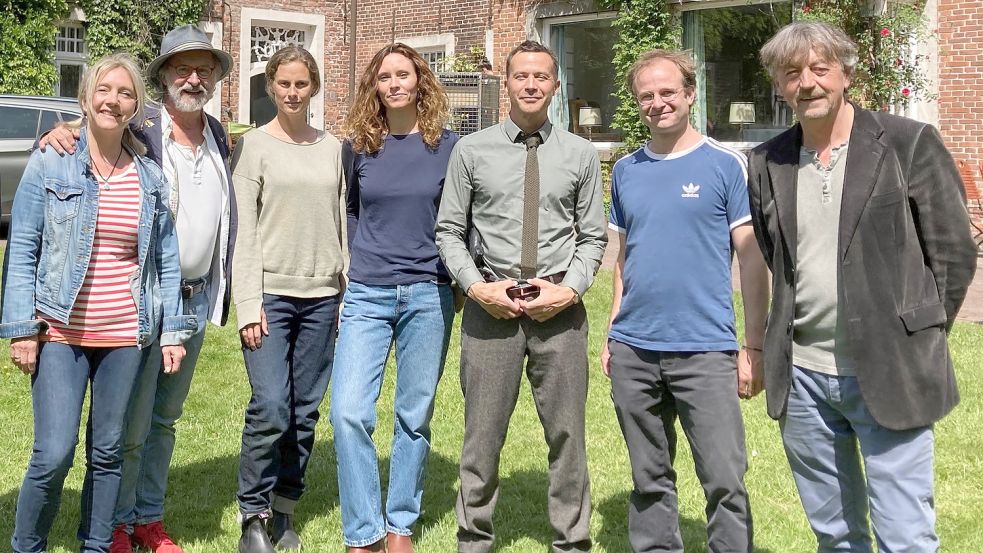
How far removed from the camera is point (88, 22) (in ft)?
55.2

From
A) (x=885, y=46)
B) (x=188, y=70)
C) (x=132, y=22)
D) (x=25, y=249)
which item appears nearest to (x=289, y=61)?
(x=188, y=70)

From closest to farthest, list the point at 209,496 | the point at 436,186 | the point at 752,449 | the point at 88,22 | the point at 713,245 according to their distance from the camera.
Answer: the point at 713,245 → the point at 436,186 → the point at 209,496 → the point at 752,449 → the point at 88,22

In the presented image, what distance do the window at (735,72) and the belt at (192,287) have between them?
11046 millimetres

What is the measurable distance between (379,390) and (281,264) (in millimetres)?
627

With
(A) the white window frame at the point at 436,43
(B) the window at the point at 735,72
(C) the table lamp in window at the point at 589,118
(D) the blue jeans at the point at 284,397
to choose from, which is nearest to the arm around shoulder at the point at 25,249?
(D) the blue jeans at the point at 284,397

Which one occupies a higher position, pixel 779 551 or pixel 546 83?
pixel 546 83

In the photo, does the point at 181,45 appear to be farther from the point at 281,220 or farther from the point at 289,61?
the point at 281,220

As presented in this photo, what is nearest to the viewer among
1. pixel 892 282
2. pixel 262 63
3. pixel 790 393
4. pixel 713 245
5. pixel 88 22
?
pixel 892 282

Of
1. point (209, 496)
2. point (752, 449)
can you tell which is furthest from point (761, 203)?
point (209, 496)

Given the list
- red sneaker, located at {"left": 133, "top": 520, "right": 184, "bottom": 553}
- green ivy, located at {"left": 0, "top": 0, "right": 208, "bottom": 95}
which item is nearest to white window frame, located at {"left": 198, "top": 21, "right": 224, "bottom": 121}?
green ivy, located at {"left": 0, "top": 0, "right": 208, "bottom": 95}

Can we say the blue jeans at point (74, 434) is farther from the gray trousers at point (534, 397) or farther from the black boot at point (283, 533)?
the gray trousers at point (534, 397)

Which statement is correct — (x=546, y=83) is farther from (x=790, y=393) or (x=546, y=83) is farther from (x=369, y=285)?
(x=790, y=393)

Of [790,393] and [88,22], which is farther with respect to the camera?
[88,22]

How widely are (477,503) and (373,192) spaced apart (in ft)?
4.10
